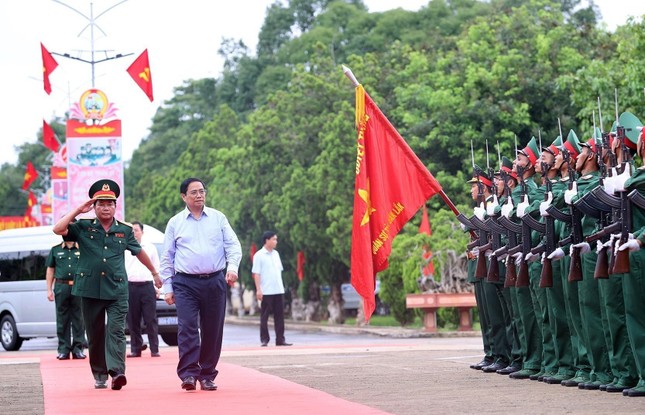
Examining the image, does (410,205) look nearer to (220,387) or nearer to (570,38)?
(220,387)

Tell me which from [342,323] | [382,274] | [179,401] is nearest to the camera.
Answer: [179,401]

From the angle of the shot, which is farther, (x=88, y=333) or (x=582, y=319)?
(x=88, y=333)

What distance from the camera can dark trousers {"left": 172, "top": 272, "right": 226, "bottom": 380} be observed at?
12.9 metres

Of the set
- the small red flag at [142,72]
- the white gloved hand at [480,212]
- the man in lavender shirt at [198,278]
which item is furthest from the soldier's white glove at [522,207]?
the small red flag at [142,72]

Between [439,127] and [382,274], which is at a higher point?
[439,127]

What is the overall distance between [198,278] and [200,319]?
42cm

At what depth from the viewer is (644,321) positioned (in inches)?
430

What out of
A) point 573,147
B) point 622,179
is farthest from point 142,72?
point 622,179

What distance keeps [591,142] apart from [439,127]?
26.5 metres

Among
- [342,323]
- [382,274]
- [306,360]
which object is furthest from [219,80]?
[306,360]

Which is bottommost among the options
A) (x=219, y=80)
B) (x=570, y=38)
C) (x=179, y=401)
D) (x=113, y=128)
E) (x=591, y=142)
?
(x=179, y=401)

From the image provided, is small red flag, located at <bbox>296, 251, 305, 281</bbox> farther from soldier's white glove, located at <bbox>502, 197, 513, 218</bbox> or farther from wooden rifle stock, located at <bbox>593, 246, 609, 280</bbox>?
wooden rifle stock, located at <bbox>593, 246, 609, 280</bbox>

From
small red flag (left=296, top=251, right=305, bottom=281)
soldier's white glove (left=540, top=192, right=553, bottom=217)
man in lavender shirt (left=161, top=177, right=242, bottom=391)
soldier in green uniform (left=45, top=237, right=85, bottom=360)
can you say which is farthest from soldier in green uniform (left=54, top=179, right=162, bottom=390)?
small red flag (left=296, top=251, right=305, bottom=281)

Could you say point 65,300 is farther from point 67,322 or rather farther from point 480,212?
point 480,212
